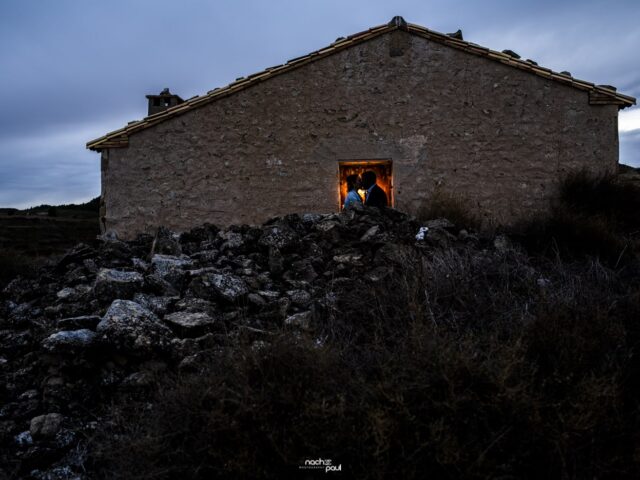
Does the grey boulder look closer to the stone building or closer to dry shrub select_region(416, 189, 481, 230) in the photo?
dry shrub select_region(416, 189, 481, 230)

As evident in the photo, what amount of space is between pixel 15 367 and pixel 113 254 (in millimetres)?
2200

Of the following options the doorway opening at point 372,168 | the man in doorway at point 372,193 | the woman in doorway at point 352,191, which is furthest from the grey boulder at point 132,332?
the doorway opening at point 372,168

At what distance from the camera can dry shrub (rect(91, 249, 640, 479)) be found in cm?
201

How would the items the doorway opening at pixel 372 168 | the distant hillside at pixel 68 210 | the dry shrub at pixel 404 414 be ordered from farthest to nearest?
1. the distant hillside at pixel 68 210
2. the doorway opening at pixel 372 168
3. the dry shrub at pixel 404 414

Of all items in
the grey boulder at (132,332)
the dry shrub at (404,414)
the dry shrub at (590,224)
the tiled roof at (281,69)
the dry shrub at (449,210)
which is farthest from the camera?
the tiled roof at (281,69)

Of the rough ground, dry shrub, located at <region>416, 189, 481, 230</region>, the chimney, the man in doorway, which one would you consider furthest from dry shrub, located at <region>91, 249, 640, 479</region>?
the chimney

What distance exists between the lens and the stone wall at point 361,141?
7738 mm

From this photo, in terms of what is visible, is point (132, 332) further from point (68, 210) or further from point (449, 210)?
point (68, 210)

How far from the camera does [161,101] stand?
1466cm

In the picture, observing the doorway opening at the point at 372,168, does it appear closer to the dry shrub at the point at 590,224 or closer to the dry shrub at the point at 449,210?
the dry shrub at the point at 449,210

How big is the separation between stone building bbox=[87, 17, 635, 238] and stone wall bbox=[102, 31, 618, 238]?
0.02 meters

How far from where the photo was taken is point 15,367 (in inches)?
134

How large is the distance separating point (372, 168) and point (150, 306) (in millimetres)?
6608

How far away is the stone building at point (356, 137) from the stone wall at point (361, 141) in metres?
0.02
